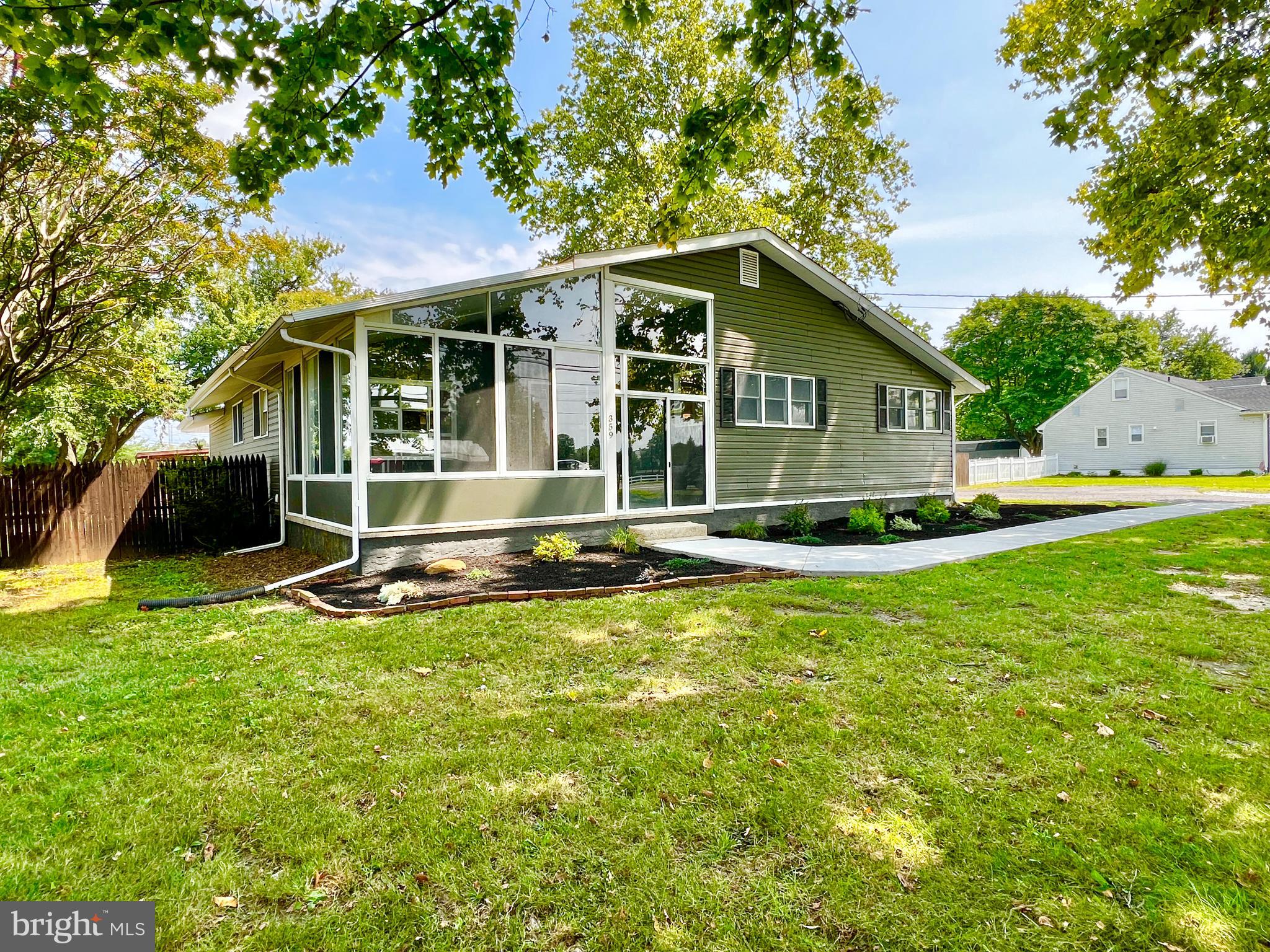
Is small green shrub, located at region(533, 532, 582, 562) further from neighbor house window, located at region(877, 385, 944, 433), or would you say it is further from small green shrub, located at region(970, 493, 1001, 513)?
small green shrub, located at region(970, 493, 1001, 513)

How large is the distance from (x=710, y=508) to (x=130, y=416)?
25070 millimetres

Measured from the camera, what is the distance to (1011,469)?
97.6 feet

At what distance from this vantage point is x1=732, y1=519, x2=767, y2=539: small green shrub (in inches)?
385

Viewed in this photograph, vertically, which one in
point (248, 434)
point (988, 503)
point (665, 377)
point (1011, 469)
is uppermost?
point (665, 377)

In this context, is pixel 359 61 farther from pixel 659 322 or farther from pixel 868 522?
pixel 868 522

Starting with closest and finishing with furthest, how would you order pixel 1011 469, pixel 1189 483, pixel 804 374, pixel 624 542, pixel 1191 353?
1. pixel 624 542
2. pixel 804 374
3. pixel 1189 483
4. pixel 1011 469
5. pixel 1191 353

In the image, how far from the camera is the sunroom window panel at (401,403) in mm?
7156

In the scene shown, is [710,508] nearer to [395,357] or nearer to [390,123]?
[395,357]

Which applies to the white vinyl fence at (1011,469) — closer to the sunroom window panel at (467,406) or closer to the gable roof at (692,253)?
the gable roof at (692,253)

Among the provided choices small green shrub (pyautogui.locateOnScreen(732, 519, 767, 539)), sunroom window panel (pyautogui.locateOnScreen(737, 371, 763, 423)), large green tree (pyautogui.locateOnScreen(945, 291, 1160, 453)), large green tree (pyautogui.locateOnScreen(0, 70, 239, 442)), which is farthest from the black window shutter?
large green tree (pyautogui.locateOnScreen(945, 291, 1160, 453))

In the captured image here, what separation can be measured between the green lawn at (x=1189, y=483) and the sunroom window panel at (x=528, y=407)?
21710mm

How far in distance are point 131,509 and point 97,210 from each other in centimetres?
499

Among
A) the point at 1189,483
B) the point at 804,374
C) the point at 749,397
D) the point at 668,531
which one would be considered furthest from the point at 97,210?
the point at 1189,483

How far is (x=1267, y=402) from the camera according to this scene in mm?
27062
